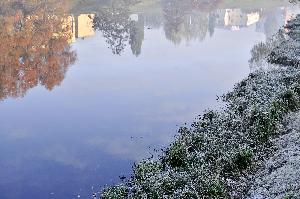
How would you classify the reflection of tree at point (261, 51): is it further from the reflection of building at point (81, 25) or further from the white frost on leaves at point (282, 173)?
the reflection of building at point (81, 25)

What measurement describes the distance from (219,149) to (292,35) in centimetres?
3508

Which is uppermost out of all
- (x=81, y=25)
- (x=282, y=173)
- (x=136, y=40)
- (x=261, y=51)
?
(x=81, y=25)

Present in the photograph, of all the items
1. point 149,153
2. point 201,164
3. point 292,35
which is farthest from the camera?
point 292,35

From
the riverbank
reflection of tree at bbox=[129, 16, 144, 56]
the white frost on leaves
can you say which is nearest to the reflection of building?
reflection of tree at bbox=[129, 16, 144, 56]

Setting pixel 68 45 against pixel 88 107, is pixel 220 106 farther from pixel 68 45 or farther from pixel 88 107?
pixel 68 45

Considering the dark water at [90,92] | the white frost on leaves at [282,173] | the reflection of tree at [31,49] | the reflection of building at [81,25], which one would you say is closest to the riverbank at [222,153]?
the white frost on leaves at [282,173]

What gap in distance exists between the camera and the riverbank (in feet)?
49.8

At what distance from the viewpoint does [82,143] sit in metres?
22.6

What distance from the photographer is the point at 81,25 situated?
70.4m

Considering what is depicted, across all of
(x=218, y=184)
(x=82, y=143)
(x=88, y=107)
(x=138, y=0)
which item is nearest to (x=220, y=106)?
(x=88, y=107)

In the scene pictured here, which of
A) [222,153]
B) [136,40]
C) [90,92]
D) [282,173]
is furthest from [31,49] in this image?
[282,173]

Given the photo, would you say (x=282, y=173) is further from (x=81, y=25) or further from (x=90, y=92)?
(x=81, y=25)

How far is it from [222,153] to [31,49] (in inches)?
1346

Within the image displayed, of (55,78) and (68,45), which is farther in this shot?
(68,45)
